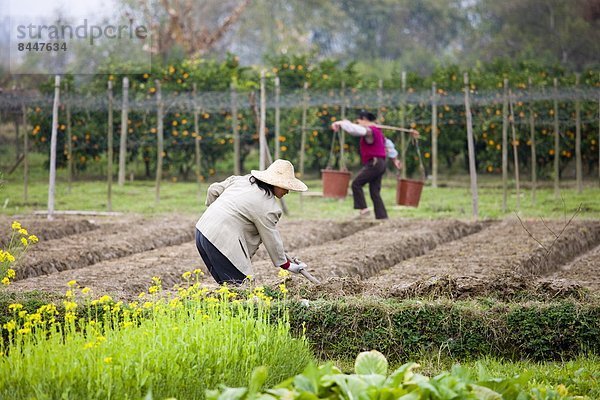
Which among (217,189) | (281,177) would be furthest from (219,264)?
(281,177)

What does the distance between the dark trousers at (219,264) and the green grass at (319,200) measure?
655 centimetres

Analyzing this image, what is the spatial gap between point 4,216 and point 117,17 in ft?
66.2

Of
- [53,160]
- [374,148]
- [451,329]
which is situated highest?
[374,148]

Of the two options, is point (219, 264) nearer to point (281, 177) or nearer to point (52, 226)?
point (281, 177)

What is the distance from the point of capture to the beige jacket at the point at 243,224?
766 cm

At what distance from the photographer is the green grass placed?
15.2 metres

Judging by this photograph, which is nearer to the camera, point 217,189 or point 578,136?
point 217,189

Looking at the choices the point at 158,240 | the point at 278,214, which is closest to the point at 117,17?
the point at 158,240

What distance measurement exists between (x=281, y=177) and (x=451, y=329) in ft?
5.75

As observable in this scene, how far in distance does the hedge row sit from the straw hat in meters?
1.04

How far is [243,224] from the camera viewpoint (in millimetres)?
7832

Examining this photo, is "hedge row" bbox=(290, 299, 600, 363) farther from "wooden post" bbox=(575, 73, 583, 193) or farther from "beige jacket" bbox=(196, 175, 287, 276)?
"wooden post" bbox=(575, 73, 583, 193)

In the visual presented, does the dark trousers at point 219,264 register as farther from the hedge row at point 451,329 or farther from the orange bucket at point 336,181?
the orange bucket at point 336,181

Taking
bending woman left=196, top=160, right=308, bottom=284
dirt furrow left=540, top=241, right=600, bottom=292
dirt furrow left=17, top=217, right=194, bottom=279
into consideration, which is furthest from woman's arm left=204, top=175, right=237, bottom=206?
dirt furrow left=540, top=241, right=600, bottom=292
